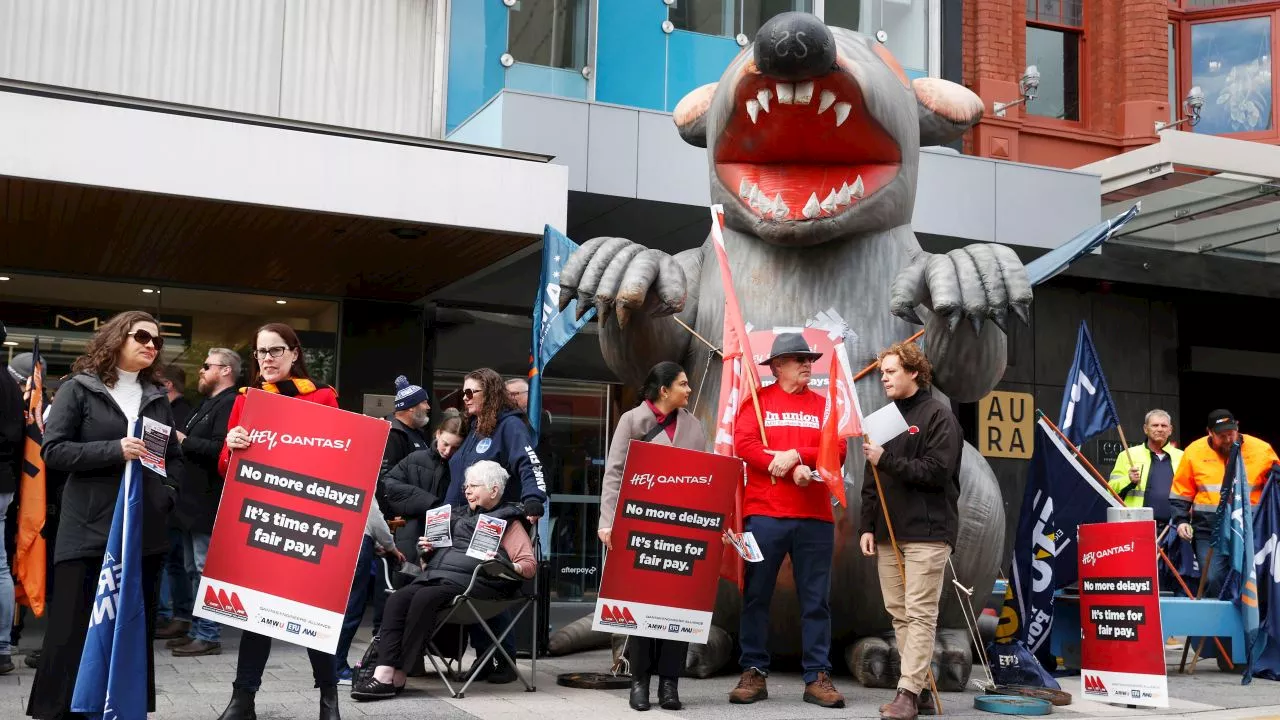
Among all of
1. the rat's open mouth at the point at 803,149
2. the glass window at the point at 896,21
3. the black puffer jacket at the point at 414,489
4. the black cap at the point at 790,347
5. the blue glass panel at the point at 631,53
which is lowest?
the black puffer jacket at the point at 414,489

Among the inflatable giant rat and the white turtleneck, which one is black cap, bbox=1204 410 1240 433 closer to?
the inflatable giant rat

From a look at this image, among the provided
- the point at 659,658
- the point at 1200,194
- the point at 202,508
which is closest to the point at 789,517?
the point at 659,658

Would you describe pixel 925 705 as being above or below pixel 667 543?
below

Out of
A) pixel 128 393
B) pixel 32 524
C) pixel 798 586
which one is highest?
pixel 128 393

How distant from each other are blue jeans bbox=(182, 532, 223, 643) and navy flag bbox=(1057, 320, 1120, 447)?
16.8 feet

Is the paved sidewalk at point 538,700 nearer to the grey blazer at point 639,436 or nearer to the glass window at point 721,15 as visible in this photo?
the grey blazer at point 639,436

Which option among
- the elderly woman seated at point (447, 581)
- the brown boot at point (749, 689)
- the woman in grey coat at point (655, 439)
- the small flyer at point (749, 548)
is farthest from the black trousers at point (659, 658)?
the elderly woman seated at point (447, 581)

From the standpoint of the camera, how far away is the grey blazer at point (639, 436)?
6.05 metres

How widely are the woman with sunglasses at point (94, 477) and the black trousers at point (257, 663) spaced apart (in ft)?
1.08

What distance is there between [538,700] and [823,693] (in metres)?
1.32

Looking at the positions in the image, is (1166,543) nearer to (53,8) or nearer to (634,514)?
(634,514)

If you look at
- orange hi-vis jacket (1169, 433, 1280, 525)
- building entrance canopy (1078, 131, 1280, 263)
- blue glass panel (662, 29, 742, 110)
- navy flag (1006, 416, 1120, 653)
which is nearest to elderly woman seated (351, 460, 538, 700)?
navy flag (1006, 416, 1120, 653)

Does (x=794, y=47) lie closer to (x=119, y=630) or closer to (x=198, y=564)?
(x=119, y=630)

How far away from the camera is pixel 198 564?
7676 millimetres
